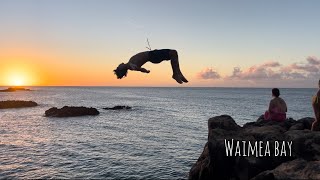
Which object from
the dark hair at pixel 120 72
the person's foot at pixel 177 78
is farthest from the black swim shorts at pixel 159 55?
the dark hair at pixel 120 72

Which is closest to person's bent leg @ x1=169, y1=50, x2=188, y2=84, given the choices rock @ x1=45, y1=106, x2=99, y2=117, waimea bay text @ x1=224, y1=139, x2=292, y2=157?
waimea bay text @ x1=224, y1=139, x2=292, y2=157

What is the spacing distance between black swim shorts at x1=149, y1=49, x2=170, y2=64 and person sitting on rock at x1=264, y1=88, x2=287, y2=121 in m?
9.47

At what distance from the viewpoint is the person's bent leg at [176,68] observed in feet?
36.3

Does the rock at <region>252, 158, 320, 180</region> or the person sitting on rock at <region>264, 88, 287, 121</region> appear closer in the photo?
the rock at <region>252, 158, 320, 180</region>

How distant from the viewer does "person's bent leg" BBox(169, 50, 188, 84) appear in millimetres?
11078

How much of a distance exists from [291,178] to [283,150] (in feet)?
14.1

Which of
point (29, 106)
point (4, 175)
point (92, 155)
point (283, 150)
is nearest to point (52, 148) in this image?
point (92, 155)

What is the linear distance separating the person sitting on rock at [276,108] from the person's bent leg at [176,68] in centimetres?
892

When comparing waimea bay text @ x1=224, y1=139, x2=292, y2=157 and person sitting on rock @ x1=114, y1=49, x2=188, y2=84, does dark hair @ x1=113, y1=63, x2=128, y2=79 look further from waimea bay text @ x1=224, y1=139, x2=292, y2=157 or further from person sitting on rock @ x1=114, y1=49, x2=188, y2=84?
waimea bay text @ x1=224, y1=139, x2=292, y2=157

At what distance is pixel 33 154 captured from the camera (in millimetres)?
33250

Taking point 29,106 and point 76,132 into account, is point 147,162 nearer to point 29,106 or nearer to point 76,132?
point 76,132

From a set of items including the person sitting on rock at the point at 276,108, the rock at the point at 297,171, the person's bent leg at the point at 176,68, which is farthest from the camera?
the person sitting on rock at the point at 276,108

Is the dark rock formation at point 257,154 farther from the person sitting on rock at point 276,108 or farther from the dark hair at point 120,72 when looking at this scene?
the dark hair at point 120,72

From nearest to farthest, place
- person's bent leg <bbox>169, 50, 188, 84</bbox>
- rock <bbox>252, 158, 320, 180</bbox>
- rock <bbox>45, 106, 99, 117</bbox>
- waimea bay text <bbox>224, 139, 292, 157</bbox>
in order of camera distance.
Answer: rock <bbox>252, 158, 320, 180</bbox> < person's bent leg <bbox>169, 50, 188, 84</bbox> < waimea bay text <bbox>224, 139, 292, 157</bbox> < rock <bbox>45, 106, 99, 117</bbox>
